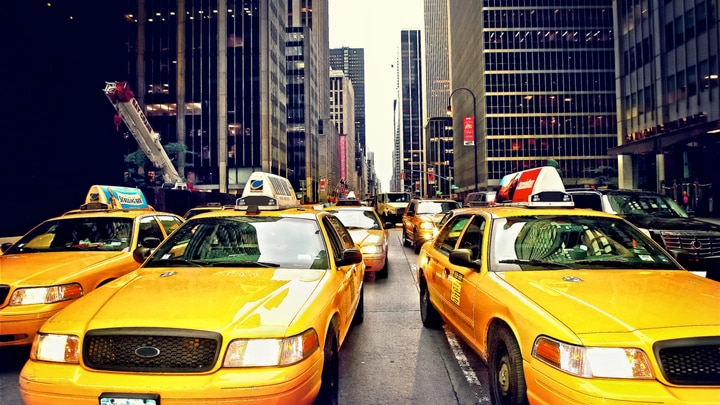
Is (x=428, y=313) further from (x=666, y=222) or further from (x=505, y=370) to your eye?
(x=666, y=222)

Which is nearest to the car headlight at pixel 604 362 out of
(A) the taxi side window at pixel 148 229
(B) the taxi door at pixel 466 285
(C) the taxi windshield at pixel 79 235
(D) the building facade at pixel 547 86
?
(B) the taxi door at pixel 466 285

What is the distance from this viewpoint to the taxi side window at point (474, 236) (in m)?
4.50

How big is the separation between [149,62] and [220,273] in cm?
7505

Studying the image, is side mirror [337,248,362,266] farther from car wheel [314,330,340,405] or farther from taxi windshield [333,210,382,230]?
taxi windshield [333,210,382,230]

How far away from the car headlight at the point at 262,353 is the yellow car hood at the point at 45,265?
9.68 feet

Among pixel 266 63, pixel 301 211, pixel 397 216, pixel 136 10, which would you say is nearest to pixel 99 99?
pixel 397 216

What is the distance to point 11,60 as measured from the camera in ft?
61.5

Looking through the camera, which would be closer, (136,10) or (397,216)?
(397,216)

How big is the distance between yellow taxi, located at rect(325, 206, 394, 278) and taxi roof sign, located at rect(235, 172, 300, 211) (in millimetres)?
1477

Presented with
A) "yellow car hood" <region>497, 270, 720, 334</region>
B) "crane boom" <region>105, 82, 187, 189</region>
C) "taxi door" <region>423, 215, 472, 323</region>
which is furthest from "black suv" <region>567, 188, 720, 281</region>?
"crane boom" <region>105, 82, 187, 189</region>

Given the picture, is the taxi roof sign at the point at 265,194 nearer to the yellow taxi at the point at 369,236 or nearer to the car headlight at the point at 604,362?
the yellow taxi at the point at 369,236

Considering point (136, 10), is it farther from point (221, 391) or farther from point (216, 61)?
point (221, 391)

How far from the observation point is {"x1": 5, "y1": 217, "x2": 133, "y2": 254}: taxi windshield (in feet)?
19.4

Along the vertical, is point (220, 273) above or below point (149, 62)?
below
